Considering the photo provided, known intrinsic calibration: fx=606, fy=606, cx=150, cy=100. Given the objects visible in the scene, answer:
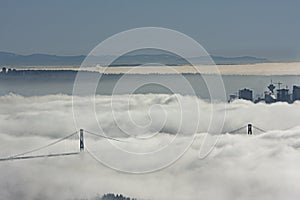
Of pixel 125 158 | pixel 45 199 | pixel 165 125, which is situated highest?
pixel 165 125

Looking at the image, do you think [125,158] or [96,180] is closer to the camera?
[125,158]

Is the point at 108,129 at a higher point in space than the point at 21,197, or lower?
higher

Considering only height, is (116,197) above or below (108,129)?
below

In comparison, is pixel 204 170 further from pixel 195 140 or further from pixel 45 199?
pixel 45 199

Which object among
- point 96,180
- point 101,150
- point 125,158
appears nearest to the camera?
point 125,158

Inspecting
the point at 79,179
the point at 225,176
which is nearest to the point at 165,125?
the point at 225,176

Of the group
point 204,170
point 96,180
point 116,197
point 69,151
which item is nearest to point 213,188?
point 204,170

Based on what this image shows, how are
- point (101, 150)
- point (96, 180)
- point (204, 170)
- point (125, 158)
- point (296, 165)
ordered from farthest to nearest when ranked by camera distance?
point (96, 180) < point (204, 170) < point (296, 165) < point (101, 150) < point (125, 158)

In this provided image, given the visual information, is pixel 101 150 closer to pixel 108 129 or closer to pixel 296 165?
pixel 108 129

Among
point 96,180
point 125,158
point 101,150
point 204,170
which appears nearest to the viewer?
point 125,158
